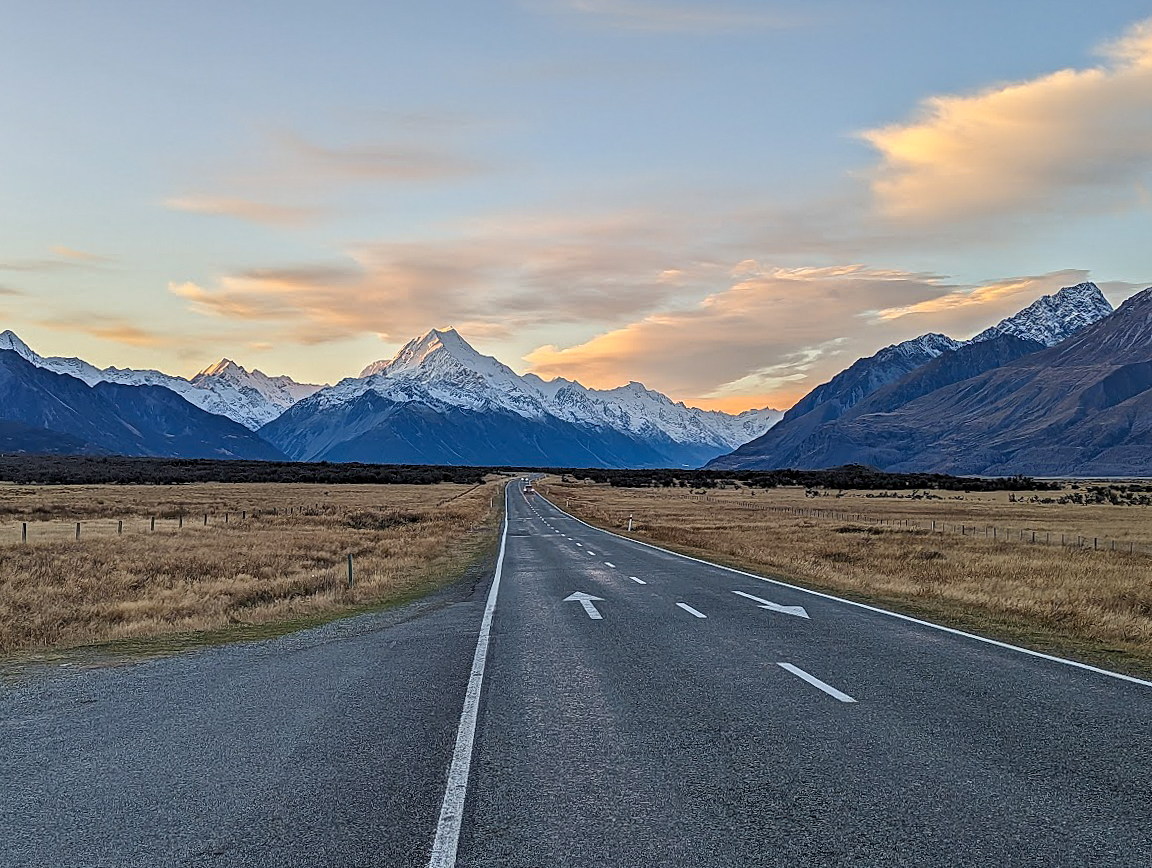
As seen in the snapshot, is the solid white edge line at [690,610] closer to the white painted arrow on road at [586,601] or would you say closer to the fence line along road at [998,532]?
the white painted arrow on road at [586,601]

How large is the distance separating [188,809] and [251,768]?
38.5 inches

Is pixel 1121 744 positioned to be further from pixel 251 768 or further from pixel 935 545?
pixel 935 545

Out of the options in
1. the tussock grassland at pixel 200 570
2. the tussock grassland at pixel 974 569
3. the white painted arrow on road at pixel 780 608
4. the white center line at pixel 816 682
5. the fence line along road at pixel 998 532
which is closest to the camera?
the white center line at pixel 816 682

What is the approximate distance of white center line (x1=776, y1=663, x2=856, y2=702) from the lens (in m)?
9.82

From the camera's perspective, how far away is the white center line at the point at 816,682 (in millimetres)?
9820

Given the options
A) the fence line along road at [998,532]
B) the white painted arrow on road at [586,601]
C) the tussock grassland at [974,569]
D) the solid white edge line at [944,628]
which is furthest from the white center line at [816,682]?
the fence line along road at [998,532]

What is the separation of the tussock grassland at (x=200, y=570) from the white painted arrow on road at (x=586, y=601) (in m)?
4.19

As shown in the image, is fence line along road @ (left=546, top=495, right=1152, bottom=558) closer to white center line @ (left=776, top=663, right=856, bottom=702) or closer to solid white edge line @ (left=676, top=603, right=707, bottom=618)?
solid white edge line @ (left=676, top=603, right=707, bottom=618)

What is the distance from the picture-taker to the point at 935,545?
3966cm

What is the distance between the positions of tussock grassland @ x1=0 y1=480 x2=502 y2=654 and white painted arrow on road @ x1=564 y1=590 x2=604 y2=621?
13.7ft

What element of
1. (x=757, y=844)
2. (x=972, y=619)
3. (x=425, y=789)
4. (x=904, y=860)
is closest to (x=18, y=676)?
(x=425, y=789)

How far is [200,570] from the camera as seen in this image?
26875mm

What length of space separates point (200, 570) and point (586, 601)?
45.2ft

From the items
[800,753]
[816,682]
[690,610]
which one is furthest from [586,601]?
[800,753]
